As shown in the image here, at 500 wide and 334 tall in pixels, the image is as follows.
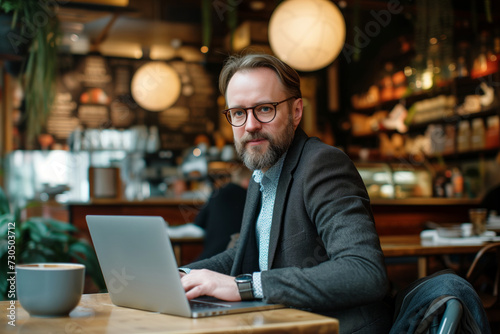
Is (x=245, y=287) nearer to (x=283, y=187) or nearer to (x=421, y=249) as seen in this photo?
(x=283, y=187)

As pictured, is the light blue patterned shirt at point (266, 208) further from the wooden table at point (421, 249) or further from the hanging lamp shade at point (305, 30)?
the hanging lamp shade at point (305, 30)

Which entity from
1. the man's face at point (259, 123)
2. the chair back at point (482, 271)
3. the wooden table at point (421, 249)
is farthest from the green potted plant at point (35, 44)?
the chair back at point (482, 271)

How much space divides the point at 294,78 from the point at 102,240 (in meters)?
0.74

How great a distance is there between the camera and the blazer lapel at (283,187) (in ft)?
4.81

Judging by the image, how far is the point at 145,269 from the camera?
3.92 ft

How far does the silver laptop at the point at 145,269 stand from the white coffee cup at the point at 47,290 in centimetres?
12

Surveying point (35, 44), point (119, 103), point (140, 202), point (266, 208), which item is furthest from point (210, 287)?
point (119, 103)

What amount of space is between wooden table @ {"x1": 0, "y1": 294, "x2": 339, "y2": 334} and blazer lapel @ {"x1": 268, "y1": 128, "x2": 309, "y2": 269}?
31 centimetres

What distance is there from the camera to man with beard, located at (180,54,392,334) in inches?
48.1

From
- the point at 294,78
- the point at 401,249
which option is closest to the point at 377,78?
the point at 401,249

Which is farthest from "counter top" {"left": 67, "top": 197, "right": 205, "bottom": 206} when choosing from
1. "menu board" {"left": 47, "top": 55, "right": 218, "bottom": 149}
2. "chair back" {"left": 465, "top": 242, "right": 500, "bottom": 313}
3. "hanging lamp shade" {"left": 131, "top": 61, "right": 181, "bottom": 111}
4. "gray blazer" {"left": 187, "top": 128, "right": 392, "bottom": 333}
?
"gray blazer" {"left": 187, "top": 128, "right": 392, "bottom": 333}

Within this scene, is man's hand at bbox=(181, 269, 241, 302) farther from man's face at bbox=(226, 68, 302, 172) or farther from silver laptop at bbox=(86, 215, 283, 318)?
man's face at bbox=(226, 68, 302, 172)

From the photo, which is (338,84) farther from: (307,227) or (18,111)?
(307,227)

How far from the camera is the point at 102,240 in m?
1.29
